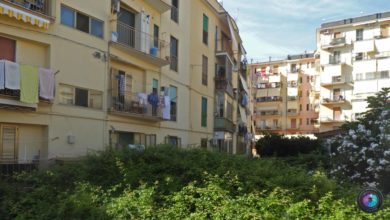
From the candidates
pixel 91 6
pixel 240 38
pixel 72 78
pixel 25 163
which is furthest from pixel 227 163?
pixel 240 38

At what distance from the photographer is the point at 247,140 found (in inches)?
2162

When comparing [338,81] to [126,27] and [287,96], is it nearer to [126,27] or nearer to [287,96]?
[287,96]

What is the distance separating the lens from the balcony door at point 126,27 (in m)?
23.3

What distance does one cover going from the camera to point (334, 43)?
70000 millimetres

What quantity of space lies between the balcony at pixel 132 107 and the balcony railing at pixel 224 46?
1500 centimetres

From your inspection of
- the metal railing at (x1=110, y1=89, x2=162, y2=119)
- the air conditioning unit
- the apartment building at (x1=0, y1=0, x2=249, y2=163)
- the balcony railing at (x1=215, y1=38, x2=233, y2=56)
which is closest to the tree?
the apartment building at (x1=0, y1=0, x2=249, y2=163)

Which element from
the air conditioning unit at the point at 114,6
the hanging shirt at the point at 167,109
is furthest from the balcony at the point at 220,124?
the air conditioning unit at the point at 114,6

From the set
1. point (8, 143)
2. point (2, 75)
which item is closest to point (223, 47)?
point (8, 143)

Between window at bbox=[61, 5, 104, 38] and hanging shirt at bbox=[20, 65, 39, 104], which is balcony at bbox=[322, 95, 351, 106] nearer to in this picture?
window at bbox=[61, 5, 104, 38]

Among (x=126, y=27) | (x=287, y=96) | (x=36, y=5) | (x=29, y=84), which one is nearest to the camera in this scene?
(x=29, y=84)

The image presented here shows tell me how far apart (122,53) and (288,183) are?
14.2m

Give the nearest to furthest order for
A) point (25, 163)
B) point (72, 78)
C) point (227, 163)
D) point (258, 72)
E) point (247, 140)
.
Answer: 1. point (227, 163)
2. point (25, 163)
3. point (72, 78)
4. point (247, 140)
5. point (258, 72)

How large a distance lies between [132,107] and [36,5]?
25.2 ft

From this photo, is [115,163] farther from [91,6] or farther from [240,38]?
[240,38]
